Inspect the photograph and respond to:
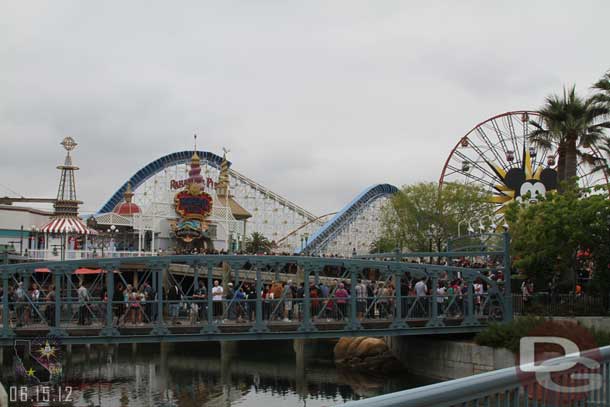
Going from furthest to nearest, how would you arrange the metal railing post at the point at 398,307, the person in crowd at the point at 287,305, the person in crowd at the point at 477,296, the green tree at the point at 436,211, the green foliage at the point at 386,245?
the green foliage at the point at 386,245
the green tree at the point at 436,211
the person in crowd at the point at 477,296
the metal railing post at the point at 398,307
the person in crowd at the point at 287,305

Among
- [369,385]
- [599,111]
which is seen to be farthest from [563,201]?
[369,385]

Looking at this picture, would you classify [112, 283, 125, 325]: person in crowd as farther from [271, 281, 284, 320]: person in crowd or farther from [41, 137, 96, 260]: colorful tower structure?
[41, 137, 96, 260]: colorful tower structure

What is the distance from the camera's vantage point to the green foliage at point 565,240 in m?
31.2

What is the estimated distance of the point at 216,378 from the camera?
34000mm

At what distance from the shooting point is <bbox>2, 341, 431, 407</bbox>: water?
94.1ft

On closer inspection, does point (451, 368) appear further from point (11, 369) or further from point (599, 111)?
point (11, 369)

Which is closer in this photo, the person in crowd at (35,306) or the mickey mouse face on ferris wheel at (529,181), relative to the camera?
the person in crowd at (35,306)

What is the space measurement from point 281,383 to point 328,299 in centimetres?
581

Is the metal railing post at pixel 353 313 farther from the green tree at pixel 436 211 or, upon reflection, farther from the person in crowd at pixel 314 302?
the green tree at pixel 436 211

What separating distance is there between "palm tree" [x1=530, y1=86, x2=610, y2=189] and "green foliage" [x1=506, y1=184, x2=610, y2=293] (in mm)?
5439

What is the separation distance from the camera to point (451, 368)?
99.7 ft

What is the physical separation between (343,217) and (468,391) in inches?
2998

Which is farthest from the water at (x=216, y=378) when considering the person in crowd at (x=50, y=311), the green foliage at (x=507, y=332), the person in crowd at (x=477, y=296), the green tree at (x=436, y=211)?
the green tree at (x=436, y=211)

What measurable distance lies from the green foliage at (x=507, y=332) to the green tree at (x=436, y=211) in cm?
3215
